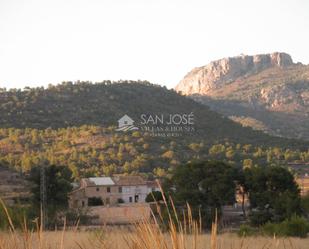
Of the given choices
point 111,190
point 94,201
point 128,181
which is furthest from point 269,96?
point 94,201

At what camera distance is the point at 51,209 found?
3216cm

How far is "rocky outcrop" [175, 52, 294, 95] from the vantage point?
13375 cm

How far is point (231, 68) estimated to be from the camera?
142 meters

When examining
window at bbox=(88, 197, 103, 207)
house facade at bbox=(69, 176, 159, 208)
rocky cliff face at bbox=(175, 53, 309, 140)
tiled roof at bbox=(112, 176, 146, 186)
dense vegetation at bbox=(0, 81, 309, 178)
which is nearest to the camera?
house facade at bbox=(69, 176, 159, 208)

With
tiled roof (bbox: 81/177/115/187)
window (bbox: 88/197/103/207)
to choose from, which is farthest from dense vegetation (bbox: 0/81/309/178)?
window (bbox: 88/197/103/207)

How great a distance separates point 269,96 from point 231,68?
137ft

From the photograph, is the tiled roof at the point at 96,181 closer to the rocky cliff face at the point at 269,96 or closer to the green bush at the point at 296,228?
the green bush at the point at 296,228

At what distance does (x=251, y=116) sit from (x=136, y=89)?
2648cm

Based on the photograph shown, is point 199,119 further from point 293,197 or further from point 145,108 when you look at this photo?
point 293,197

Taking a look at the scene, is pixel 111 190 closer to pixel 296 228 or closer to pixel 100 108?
pixel 296 228

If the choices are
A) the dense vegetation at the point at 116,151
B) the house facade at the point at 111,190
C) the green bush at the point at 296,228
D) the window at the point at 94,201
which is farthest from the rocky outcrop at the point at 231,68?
the green bush at the point at 296,228

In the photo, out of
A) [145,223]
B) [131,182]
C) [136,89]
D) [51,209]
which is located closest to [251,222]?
[51,209]

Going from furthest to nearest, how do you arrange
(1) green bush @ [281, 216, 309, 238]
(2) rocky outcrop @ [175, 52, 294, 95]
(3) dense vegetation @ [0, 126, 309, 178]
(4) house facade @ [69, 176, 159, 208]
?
(2) rocky outcrop @ [175, 52, 294, 95]
(3) dense vegetation @ [0, 126, 309, 178]
(4) house facade @ [69, 176, 159, 208]
(1) green bush @ [281, 216, 309, 238]

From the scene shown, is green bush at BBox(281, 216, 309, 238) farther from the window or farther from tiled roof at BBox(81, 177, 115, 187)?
the window
